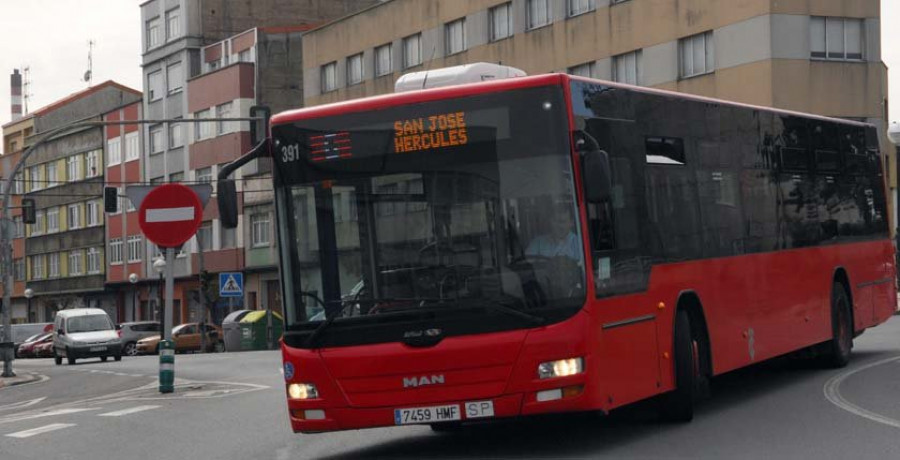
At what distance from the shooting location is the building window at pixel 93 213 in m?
93.9

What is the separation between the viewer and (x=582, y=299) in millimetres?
11242

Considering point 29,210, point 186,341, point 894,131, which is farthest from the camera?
point 186,341

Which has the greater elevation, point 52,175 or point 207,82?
point 207,82

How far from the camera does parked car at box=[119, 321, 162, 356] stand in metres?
64.0

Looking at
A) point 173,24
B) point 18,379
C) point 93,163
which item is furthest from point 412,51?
point 93,163

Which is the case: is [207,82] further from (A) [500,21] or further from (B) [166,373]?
(B) [166,373]

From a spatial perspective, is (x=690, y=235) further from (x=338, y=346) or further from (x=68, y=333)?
(x=68, y=333)

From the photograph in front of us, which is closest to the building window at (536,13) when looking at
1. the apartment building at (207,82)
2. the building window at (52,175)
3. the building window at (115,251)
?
the apartment building at (207,82)

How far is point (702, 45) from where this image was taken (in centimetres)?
5041

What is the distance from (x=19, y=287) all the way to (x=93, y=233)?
1540cm

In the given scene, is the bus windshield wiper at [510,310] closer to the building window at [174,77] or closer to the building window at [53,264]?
the building window at [174,77]

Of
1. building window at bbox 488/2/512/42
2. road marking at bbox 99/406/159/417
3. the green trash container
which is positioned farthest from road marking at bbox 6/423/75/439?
building window at bbox 488/2/512/42

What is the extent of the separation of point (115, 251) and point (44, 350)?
2012cm

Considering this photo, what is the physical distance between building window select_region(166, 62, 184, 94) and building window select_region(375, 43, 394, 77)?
19630 millimetres
